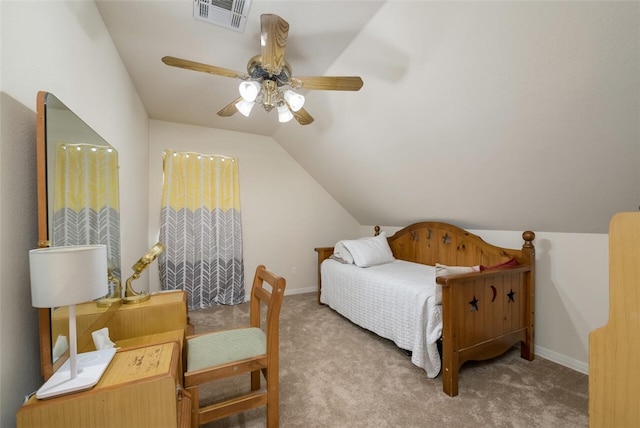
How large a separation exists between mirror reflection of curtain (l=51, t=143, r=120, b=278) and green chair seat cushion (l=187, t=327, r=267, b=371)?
69 centimetres

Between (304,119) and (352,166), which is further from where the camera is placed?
(352,166)

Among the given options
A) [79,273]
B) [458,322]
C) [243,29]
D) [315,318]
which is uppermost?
[243,29]

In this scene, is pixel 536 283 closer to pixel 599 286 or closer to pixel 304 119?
pixel 599 286

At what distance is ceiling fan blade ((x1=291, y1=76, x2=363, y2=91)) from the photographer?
4.98 ft

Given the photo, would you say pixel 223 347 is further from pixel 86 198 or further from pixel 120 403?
pixel 86 198

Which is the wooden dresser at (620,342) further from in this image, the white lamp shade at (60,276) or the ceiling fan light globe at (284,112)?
the ceiling fan light globe at (284,112)

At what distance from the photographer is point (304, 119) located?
2.00 metres

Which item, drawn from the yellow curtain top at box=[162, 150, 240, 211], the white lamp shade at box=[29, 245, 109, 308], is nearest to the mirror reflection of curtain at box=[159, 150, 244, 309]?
the yellow curtain top at box=[162, 150, 240, 211]

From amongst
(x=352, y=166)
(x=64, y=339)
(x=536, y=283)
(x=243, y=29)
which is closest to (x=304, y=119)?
(x=243, y=29)

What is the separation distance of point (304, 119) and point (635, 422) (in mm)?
2113

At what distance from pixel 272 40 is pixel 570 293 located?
2.71m

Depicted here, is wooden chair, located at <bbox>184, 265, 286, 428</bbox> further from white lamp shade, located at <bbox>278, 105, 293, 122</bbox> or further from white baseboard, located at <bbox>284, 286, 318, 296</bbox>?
white baseboard, located at <bbox>284, 286, 318, 296</bbox>

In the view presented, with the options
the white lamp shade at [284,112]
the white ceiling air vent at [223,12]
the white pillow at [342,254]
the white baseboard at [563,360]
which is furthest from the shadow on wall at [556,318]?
the white ceiling air vent at [223,12]

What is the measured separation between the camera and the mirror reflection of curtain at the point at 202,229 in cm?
313
